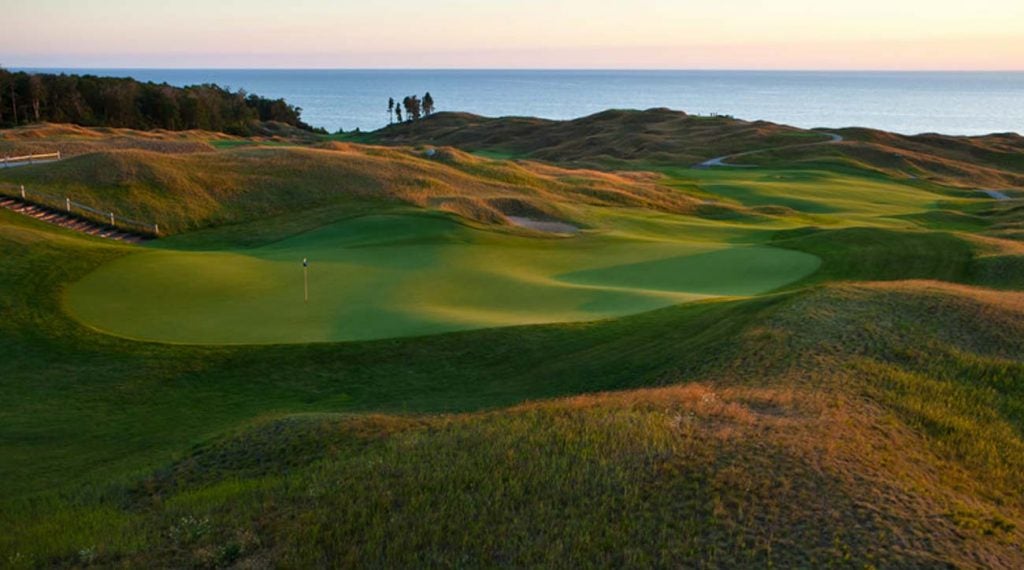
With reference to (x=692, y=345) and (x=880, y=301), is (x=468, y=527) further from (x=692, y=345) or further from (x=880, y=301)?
(x=880, y=301)

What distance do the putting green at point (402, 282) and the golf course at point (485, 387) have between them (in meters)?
0.17

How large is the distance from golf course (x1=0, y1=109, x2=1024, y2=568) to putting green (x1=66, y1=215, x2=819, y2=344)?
0.57 feet

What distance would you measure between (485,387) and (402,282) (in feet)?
30.3

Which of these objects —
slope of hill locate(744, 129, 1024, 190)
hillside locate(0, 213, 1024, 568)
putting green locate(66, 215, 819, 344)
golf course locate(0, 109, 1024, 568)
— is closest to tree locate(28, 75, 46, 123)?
golf course locate(0, 109, 1024, 568)

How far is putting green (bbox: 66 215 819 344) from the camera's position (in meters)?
23.0

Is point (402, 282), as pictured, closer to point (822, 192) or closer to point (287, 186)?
point (287, 186)

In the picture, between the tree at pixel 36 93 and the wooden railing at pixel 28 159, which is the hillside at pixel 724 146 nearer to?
the tree at pixel 36 93

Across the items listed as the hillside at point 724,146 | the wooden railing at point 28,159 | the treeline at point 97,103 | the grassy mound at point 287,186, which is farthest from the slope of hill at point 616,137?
the wooden railing at point 28,159

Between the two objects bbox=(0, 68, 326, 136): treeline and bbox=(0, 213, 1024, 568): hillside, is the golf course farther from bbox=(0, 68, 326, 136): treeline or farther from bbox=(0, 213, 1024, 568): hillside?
bbox=(0, 68, 326, 136): treeline

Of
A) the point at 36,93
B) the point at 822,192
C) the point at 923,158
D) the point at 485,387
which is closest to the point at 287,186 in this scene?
the point at 485,387

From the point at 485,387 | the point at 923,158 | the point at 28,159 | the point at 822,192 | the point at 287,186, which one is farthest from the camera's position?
the point at 923,158

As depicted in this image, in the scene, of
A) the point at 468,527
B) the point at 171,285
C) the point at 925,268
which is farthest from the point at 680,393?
the point at 925,268

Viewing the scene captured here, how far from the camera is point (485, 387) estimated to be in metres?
19.4

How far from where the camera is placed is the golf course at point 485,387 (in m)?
10.3
